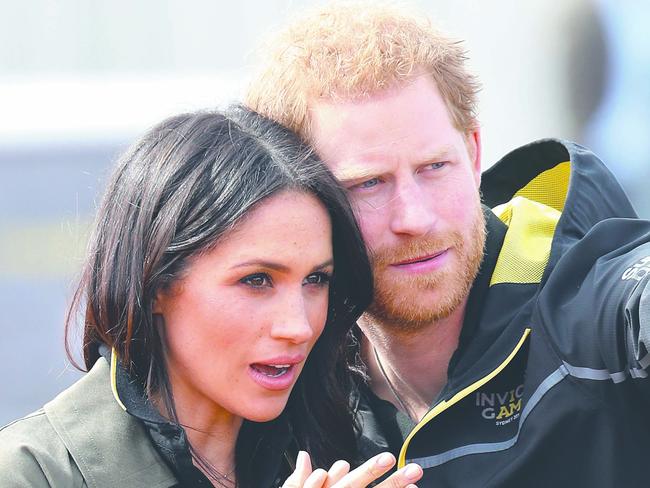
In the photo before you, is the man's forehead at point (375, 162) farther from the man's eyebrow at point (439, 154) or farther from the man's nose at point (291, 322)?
the man's nose at point (291, 322)

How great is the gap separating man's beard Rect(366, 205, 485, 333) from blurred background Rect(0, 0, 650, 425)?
2700 mm

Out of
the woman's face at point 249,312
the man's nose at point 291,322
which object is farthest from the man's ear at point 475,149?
the man's nose at point 291,322

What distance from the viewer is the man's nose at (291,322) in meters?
2.53

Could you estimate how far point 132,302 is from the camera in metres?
2.53

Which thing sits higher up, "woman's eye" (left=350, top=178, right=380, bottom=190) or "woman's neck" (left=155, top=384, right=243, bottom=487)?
"woman's eye" (left=350, top=178, right=380, bottom=190)

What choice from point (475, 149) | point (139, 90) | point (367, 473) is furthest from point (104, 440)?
point (139, 90)

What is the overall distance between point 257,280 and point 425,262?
484 millimetres

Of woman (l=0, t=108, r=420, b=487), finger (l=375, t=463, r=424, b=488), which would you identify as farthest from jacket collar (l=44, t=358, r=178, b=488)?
finger (l=375, t=463, r=424, b=488)

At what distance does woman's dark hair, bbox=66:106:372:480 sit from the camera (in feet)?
8.30

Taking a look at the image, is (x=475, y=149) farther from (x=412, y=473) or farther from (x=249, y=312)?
(x=412, y=473)

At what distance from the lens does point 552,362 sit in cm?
254

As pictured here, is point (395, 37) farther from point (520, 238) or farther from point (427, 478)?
point (427, 478)

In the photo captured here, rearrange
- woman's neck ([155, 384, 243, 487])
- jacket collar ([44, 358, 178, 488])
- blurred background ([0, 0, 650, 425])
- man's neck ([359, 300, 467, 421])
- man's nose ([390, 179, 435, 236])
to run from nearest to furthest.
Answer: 1. jacket collar ([44, 358, 178, 488])
2. woman's neck ([155, 384, 243, 487])
3. man's nose ([390, 179, 435, 236])
4. man's neck ([359, 300, 467, 421])
5. blurred background ([0, 0, 650, 425])

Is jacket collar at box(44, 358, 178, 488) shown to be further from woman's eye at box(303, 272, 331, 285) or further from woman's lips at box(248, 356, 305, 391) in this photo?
woman's eye at box(303, 272, 331, 285)
